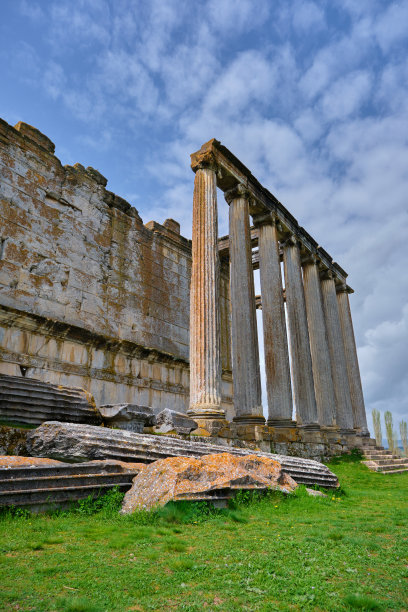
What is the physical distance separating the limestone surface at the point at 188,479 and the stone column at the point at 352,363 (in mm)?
19583

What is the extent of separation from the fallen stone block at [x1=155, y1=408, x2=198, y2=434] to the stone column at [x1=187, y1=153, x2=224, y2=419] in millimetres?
1137

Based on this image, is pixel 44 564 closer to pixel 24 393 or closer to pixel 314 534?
pixel 314 534

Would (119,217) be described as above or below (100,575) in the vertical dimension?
above

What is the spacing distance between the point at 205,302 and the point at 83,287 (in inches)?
181

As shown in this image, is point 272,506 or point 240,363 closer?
point 272,506

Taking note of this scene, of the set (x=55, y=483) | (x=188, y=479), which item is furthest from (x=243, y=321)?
(x=55, y=483)

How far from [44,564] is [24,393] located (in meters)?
5.03

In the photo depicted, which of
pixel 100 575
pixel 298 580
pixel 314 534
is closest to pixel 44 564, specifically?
pixel 100 575

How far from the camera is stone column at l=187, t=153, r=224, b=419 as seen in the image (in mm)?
12016

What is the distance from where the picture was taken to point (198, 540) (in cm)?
414

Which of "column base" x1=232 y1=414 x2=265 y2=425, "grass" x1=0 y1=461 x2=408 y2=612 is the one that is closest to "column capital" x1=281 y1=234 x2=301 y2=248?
"column base" x1=232 y1=414 x2=265 y2=425

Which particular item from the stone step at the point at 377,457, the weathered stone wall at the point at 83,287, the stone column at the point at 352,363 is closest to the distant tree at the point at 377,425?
the stone column at the point at 352,363

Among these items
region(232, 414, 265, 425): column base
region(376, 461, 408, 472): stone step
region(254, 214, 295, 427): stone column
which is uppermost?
region(254, 214, 295, 427): stone column

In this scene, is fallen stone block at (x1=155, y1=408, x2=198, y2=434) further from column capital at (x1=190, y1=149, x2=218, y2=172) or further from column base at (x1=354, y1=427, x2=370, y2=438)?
column base at (x1=354, y1=427, x2=370, y2=438)
